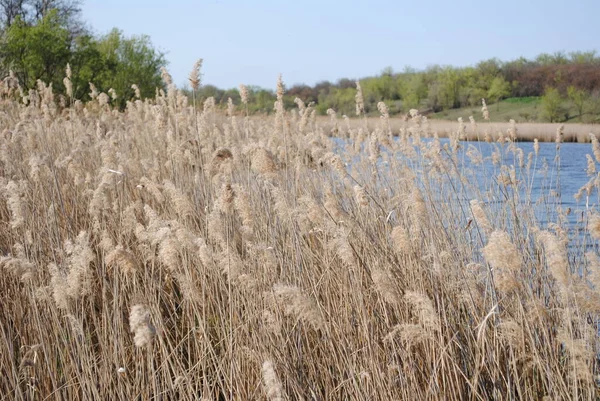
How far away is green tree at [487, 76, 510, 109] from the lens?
174 ft

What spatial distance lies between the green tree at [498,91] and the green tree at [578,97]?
6.20 metres

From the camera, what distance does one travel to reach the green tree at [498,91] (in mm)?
53062

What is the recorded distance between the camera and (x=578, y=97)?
44875mm

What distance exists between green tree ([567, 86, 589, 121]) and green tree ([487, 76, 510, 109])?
620 centimetres

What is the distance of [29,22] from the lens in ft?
109

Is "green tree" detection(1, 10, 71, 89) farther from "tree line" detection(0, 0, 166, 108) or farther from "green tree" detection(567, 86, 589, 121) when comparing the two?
"green tree" detection(567, 86, 589, 121)

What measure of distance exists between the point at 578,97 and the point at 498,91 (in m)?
8.88

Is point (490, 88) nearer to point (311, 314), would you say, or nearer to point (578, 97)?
point (578, 97)

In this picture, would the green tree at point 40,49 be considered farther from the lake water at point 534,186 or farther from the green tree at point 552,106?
the green tree at point 552,106

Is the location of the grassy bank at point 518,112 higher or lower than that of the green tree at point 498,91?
lower

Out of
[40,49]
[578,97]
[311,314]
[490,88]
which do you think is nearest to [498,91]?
[490,88]

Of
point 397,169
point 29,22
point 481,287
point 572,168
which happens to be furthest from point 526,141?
point 481,287

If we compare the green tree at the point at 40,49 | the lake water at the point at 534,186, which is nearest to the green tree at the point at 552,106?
the lake water at the point at 534,186

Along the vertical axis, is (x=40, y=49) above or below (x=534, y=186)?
above
